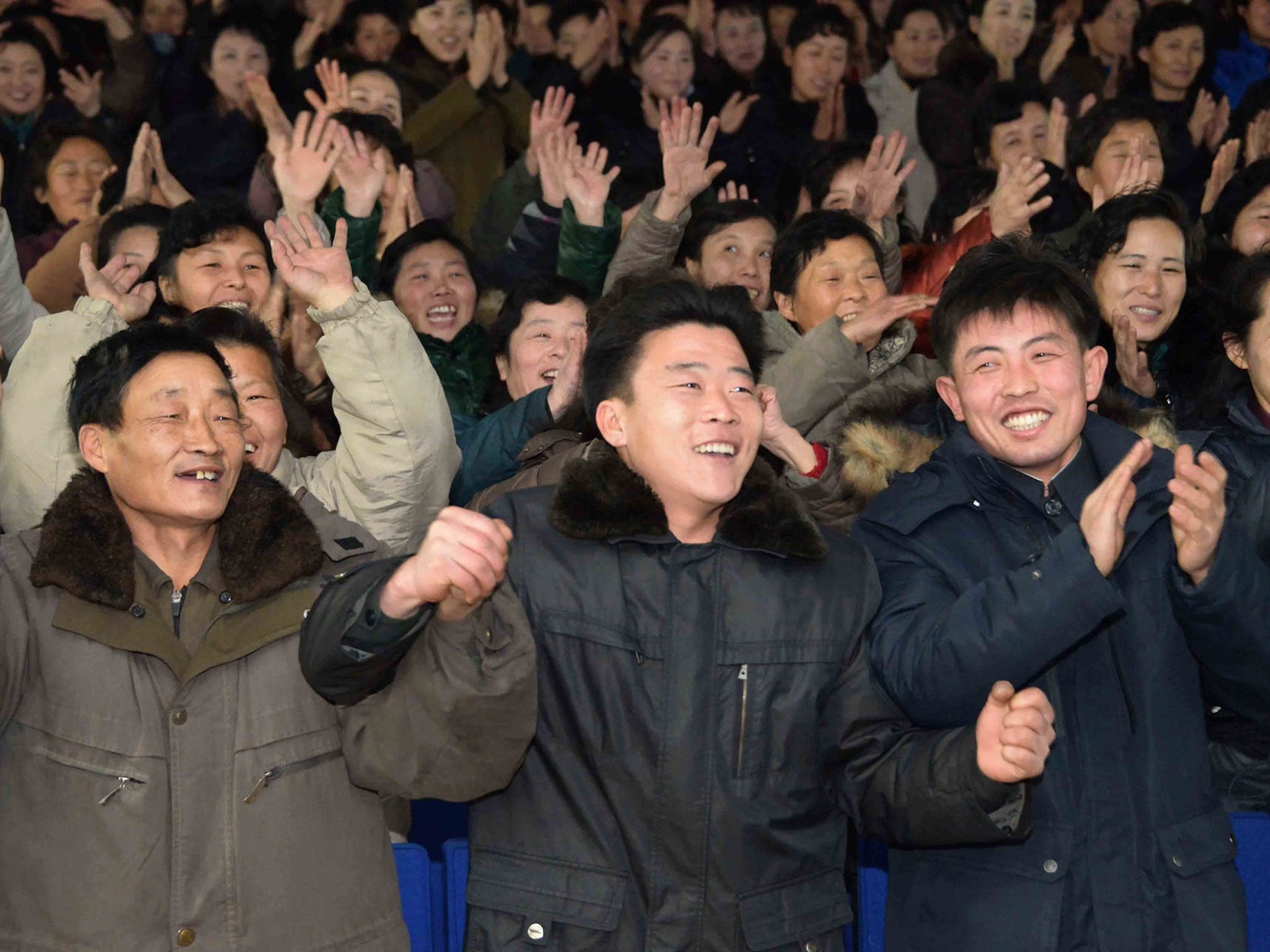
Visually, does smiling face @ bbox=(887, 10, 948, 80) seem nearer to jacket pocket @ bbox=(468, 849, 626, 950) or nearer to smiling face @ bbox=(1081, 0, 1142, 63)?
smiling face @ bbox=(1081, 0, 1142, 63)

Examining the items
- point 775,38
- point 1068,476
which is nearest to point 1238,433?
point 1068,476

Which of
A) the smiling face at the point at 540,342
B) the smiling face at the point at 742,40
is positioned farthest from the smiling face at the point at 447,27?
the smiling face at the point at 540,342

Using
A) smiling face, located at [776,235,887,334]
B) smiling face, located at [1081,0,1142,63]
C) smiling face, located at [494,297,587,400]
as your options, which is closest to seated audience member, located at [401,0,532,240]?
smiling face, located at [494,297,587,400]

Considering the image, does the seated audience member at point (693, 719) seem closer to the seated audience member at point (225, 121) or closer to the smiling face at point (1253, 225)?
the smiling face at point (1253, 225)

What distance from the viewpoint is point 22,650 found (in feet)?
9.27

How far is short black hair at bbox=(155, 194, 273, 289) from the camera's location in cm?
480

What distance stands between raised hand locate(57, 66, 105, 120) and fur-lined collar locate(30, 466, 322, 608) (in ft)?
17.0

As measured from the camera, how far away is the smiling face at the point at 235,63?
7.38 m

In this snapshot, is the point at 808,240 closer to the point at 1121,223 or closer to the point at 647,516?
the point at 1121,223

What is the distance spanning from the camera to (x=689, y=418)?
3053 millimetres

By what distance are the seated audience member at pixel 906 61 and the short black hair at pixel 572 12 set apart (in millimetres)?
1361

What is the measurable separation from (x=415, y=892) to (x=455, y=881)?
77 millimetres

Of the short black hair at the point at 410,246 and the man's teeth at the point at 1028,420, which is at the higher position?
the short black hair at the point at 410,246

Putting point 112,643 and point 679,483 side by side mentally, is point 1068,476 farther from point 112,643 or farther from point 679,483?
point 112,643
